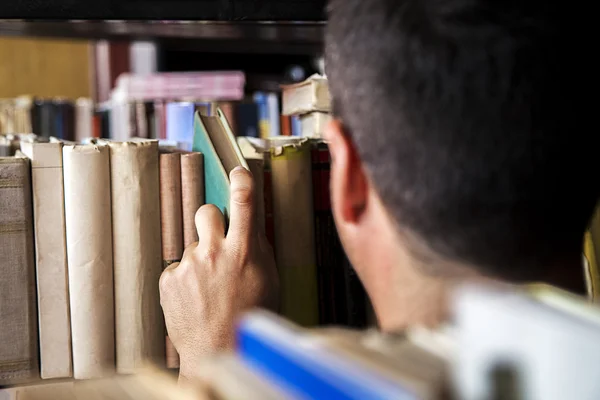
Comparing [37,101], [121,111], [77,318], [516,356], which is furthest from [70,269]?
[37,101]

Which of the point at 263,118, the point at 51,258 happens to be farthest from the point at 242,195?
the point at 263,118

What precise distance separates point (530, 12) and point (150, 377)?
1.26 ft

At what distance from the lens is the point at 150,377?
1.60 ft

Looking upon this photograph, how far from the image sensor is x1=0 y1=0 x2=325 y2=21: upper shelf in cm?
104

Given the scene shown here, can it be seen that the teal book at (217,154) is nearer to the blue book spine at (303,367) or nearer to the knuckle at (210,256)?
the knuckle at (210,256)

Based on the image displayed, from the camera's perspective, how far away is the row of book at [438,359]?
13.6 inches

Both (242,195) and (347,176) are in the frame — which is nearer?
(347,176)

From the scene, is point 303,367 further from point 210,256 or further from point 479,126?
point 210,256

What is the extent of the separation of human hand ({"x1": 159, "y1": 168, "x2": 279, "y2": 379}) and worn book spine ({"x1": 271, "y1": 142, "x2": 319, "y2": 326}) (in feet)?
0.30

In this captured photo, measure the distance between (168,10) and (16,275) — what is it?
41cm

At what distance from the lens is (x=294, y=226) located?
109cm

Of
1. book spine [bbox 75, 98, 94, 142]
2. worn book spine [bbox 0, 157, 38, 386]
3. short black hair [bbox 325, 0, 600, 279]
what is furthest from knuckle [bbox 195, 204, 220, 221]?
book spine [bbox 75, 98, 94, 142]

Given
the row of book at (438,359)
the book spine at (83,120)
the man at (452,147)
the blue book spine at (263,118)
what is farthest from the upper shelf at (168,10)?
the book spine at (83,120)

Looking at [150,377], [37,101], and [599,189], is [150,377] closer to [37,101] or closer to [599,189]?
[599,189]
